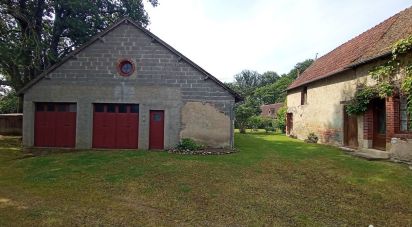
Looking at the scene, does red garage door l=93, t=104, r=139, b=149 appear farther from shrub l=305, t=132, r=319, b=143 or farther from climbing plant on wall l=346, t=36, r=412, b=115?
shrub l=305, t=132, r=319, b=143

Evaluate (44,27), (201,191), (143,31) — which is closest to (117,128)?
(143,31)

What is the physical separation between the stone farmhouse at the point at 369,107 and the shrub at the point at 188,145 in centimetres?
805

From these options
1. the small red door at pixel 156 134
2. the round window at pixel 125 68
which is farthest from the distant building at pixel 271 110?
the round window at pixel 125 68

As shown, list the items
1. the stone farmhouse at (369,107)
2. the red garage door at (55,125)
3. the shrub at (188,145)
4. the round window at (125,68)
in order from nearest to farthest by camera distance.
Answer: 1. the stone farmhouse at (369,107)
2. the shrub at (188,145)
3. the round window at (125,68)
4. the red garage door at (55,125)

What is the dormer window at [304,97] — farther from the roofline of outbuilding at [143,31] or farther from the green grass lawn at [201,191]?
the green grass lawn at [201,191]

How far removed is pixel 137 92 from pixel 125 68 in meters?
1.46

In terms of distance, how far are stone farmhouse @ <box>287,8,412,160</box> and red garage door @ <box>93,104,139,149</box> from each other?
1144 centimetres

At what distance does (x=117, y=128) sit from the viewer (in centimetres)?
1692

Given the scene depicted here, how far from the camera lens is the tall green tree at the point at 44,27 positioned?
17625 mm

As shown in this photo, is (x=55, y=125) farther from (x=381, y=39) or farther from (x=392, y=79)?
(x=381, y=39)

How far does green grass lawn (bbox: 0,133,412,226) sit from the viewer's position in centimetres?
682

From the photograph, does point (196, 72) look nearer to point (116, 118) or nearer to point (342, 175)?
point (116, 118)

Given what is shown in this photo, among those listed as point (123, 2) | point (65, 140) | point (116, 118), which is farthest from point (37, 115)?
point (123, 2)

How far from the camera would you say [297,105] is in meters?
26.8
